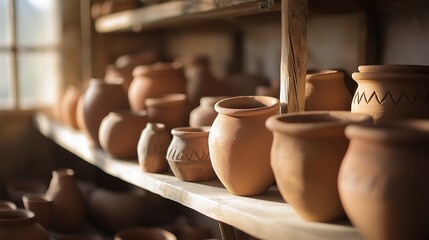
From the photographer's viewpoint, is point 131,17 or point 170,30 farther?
point 170,30

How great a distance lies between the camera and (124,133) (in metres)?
2.15

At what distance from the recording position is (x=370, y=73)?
55.4 inches

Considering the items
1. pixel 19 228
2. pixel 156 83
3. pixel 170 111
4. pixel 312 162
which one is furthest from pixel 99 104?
pixel 312 162

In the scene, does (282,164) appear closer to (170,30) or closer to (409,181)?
(409,181)

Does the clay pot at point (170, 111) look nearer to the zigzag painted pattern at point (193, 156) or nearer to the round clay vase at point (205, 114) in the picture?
the round clay vase at point (205, 114)

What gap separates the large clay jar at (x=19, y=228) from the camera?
1.97m

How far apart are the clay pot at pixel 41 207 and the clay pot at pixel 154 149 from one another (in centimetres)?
72

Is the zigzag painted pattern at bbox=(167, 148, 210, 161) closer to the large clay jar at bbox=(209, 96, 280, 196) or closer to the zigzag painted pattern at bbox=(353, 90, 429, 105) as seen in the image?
the large clay jar at bbox=(209, 96, 280, 196)

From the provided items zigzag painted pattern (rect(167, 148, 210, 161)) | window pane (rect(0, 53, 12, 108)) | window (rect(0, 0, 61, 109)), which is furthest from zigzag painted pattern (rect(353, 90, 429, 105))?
window pane (rect(0, 53, 12, 108))

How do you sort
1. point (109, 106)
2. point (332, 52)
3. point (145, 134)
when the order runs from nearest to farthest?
point (145, 134) < point (332, 52) < point (109, 106)

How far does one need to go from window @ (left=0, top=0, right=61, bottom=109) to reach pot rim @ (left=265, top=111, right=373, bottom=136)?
2334mm

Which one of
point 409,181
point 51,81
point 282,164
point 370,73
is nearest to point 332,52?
point 370,73

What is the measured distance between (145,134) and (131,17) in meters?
0.85

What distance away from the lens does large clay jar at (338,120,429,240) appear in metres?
1.08
